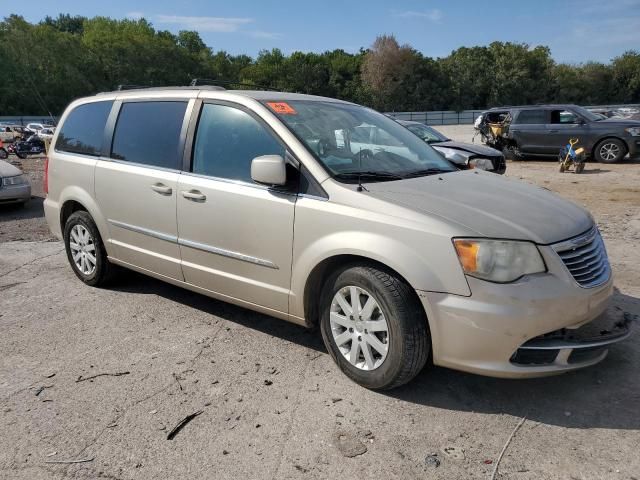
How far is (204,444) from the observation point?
2604 millimetres

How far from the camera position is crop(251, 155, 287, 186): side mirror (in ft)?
10.3

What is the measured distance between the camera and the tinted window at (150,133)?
12.9 ft

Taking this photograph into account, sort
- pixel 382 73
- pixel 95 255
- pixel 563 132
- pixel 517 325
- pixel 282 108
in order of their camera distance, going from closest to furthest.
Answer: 1. pixel 517 325
2. pixel 282 108
3. pixel 95 255
4. pixel 563 132
5. pixel 382 73

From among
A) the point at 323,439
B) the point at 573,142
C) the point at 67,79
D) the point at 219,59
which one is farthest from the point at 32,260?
the point at 219,59

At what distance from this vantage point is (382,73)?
74.4 meters

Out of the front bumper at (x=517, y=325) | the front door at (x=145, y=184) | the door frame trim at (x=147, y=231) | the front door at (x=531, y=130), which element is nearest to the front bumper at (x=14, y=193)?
the front door at (x=145, y=184)

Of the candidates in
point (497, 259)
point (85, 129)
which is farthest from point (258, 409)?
point (85, 129)

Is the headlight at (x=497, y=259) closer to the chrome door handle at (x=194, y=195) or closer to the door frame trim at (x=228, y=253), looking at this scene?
the door frame trim at (x=228, y=253)

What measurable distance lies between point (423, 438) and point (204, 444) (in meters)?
1.12

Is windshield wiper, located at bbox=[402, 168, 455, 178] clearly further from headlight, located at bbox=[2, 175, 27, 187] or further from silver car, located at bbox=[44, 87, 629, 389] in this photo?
headlight, located at bbox=[2, 175, 27, 187]

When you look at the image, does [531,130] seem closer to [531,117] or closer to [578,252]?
[531,117]

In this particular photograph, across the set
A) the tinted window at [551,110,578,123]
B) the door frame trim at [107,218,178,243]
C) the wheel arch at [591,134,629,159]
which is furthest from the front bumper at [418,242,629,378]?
the tinted window at [551,110,578,123]

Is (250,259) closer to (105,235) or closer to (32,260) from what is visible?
(105,235)

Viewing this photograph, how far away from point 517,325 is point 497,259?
35 cm
